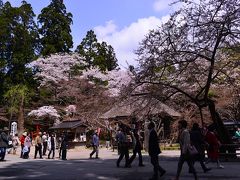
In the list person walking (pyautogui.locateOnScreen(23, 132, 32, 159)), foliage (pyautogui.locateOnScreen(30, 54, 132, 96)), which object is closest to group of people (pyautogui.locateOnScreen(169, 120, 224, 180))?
person walking (pyautogui.locateOnScreen(23, 132, 32, 159))

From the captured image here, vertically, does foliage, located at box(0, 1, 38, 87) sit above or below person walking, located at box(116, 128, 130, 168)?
above

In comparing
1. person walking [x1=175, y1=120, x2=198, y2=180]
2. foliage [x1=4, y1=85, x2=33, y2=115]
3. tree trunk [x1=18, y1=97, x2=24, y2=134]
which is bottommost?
person walking [x1=175, y1=120, x2=198, y2=180]

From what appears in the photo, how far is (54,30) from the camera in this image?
53375 mm

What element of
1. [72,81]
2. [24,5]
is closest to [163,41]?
[72,81]

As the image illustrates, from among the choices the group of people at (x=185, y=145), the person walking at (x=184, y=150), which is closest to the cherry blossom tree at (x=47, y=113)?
the group of people at (x=185, y=145)

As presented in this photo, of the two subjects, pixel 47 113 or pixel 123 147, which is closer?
pixel 123 147

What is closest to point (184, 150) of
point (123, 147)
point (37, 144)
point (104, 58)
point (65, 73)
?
point (123, 147)

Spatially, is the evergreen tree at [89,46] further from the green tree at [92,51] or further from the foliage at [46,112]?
the foliage at [46,112]

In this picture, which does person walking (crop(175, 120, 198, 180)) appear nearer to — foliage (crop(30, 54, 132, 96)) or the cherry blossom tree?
the cherry blossom tree

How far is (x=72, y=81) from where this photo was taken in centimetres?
4794

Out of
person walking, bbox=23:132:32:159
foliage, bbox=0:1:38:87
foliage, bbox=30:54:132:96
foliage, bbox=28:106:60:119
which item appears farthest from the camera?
foliage, bbox=0:1:38:87

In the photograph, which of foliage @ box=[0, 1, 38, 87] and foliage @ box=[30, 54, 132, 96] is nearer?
foliage @ box=[30, 54, 132, 96]

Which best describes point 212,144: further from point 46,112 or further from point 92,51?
point 92,51

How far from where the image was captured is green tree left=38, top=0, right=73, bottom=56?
2103 inches
